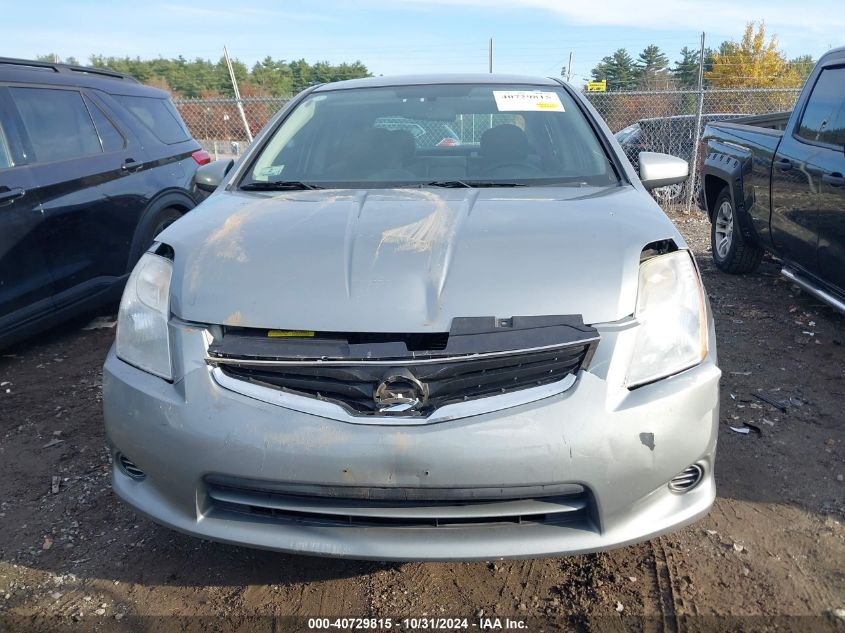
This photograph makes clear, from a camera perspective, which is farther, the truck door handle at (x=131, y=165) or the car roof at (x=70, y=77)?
the truck door handle at (x=131, y=165)

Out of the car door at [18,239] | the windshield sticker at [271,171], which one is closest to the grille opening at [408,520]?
the windshield sticker at [271,171]

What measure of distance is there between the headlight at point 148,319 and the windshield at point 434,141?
85 centimetres

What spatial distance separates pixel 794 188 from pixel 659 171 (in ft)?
6.39

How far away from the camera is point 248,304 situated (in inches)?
79.2

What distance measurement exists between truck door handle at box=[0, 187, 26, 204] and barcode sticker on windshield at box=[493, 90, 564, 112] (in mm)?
2837

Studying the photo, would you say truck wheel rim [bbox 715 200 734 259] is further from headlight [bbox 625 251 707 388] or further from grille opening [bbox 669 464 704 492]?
grille opening [bbox 669 464 704 492]

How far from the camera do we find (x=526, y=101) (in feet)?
11.0

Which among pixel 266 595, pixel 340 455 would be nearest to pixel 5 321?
pixel 266 595

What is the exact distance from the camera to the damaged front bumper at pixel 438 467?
5.90 feet

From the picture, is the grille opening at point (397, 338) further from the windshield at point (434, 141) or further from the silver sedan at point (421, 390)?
the windshield at point (434, 141)

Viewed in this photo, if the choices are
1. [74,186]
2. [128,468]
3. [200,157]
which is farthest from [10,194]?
[128,468]

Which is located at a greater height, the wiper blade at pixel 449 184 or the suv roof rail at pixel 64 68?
the suv roof rail at pixel 64 68

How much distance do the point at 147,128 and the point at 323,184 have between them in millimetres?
3129

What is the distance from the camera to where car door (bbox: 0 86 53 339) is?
3.91 metres
